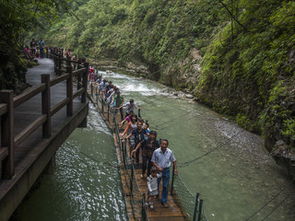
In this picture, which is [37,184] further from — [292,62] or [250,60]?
[250,60]

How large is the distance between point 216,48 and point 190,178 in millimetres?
13439

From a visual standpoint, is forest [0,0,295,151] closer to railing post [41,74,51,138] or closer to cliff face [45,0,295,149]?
cliff face [45,0,295,149]

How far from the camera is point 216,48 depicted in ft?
71.9

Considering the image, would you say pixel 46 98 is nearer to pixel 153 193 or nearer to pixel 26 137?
pixel 26 137

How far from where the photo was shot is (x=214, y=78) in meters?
20.9

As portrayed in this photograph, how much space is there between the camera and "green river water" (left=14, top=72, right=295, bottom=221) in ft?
28.8

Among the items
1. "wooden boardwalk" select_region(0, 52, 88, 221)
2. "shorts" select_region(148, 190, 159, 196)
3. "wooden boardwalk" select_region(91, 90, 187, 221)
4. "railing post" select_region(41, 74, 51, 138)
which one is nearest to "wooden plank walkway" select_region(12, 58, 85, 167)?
"wooden boardwalk" select_region(0, 52, 88, 221)

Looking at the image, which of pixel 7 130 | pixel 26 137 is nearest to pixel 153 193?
pixel 26 137

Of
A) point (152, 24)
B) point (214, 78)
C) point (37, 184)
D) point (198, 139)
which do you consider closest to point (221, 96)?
point (214, 78)

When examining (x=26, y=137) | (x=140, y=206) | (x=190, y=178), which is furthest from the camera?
(x=190, y=178)

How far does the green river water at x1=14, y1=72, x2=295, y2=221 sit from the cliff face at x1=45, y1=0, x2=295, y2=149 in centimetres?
135

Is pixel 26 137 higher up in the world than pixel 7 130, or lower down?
lower down

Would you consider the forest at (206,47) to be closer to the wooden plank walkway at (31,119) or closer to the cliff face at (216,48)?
the cliff face at (216,48)

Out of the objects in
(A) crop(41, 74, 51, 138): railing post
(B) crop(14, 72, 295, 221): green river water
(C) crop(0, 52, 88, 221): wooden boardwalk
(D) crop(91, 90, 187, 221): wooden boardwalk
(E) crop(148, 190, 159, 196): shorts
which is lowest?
(B) crop(14, 72, 295, 221): green river water
